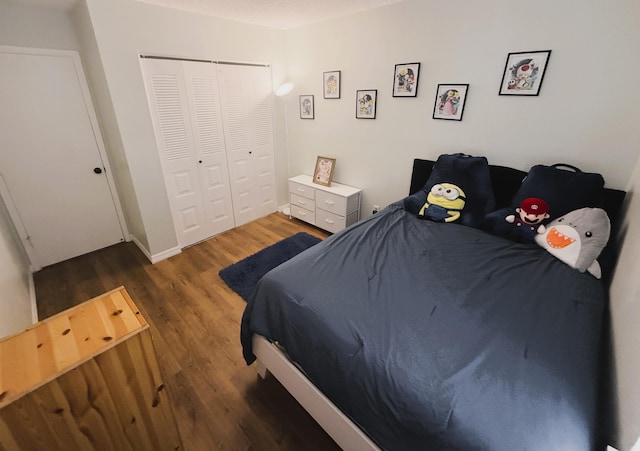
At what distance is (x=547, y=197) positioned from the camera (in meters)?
1.90

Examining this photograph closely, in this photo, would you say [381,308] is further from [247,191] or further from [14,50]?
[14,50]

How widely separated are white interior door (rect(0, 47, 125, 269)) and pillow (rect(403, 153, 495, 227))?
3360 mm

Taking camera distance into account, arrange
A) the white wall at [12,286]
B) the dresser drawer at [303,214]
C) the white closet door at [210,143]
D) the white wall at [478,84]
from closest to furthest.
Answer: the white wall at [12,286]
the white wall at [478,84]
the white closet door at [210,143]
the dresser drawer at [303,214]

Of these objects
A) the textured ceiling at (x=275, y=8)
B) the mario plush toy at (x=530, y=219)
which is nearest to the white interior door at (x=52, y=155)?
the textured ceiling at (x=275, y=8)

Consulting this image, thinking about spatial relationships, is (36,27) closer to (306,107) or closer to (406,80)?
(306,107)

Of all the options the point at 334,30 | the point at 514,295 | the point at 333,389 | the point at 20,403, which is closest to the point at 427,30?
the point at 334,30

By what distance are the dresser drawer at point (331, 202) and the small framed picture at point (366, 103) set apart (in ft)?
3.03

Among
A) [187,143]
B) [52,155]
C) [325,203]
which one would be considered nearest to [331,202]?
[325,203]

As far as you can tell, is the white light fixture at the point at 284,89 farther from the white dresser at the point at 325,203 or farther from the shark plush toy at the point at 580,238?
the shark plush toy at the point at 580,238

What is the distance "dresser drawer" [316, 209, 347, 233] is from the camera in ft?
10.6

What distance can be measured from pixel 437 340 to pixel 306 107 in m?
3.17

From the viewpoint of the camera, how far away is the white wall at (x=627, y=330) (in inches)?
32.0

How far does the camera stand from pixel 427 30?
2.37m

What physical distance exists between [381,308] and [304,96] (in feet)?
9.93
